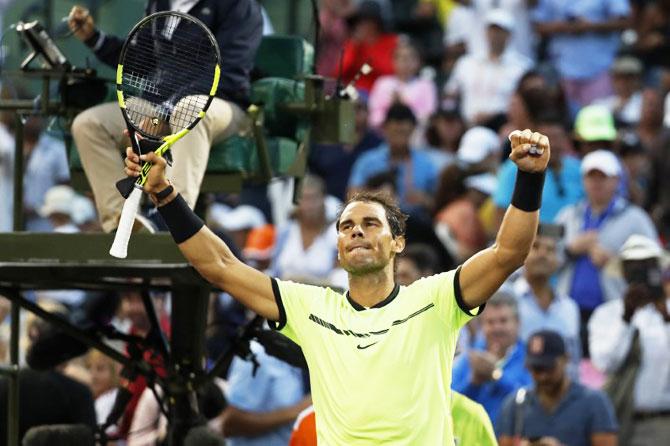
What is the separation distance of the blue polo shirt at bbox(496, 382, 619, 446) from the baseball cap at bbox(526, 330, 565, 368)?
236 millimetres

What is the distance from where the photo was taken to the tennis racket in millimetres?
6781

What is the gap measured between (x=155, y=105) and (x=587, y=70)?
999 centimetres

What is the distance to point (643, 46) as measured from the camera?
16922 millimetres

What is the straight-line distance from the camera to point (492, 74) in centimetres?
1642

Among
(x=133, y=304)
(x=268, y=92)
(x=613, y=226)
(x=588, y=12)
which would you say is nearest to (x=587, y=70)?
(x=588, y=12)

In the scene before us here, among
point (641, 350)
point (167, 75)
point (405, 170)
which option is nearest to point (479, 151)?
point (405, 170)

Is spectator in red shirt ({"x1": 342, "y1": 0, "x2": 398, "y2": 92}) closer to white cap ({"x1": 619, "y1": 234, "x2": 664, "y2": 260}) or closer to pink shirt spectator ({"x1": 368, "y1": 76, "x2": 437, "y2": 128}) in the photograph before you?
pink shirt spectator ({"x1": 368, "y1": 76, "x2": 437, "y2": 128})

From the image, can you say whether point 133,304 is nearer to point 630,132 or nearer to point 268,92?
point 268,92

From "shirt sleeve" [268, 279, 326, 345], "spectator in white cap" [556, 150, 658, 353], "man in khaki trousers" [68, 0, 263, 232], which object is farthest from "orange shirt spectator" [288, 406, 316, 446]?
"spectator in white cap" [556, 150, 658, 353]

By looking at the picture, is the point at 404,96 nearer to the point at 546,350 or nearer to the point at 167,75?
the point at 546,350

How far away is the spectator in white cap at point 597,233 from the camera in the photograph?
497 inches

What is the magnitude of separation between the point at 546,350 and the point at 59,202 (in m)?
5.82

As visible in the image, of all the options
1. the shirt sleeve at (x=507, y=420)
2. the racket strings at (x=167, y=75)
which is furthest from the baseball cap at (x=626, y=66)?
the racket strings at (x=167, y=75)

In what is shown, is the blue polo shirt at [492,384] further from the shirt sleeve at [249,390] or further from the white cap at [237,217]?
the white cap at [237,217]
